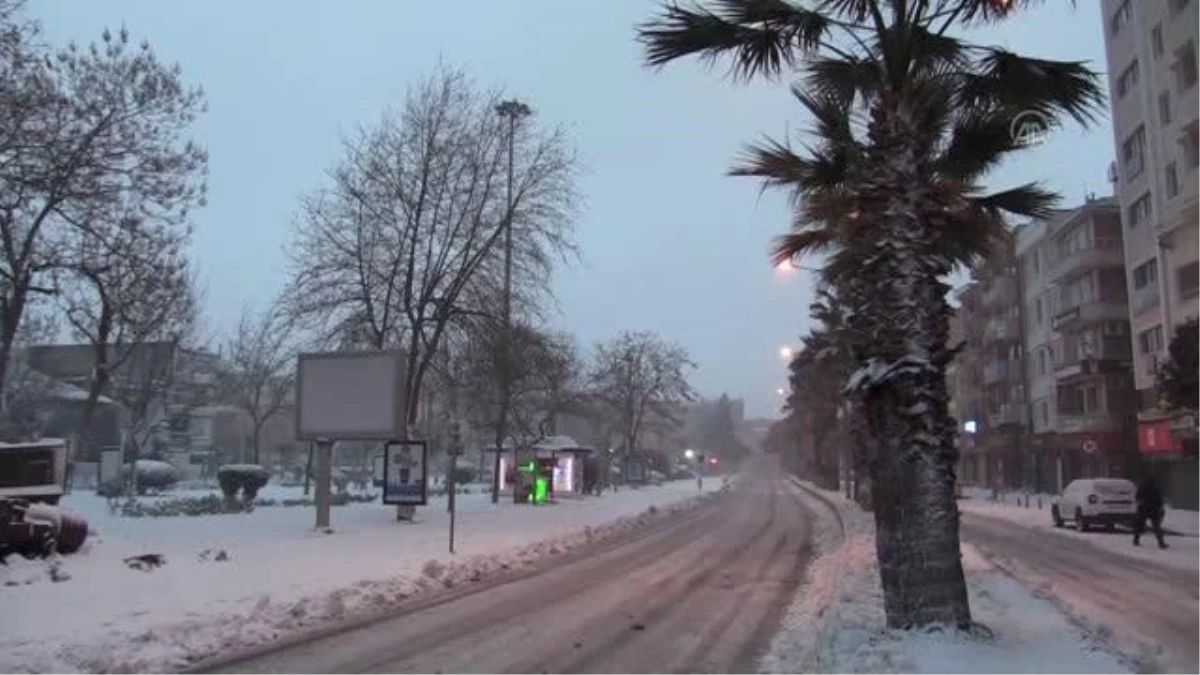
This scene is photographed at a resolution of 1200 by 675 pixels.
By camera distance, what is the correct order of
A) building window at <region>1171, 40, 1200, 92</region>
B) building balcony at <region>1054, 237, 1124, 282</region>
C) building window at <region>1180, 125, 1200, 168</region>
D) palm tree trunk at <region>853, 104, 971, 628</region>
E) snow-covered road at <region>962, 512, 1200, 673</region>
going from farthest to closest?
building balcony at <region>1054, 237, 1124, 282</region>, building window at <region>1171, 40, 1200, 92</region>, building window at <region>1180, 125, 1200, 168</region>, snow-covered road at <region>962, 512, 1200, 673</region>, palm tree trunk at <region>853, 104, 971, 628</region>

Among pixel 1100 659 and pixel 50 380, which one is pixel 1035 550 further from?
pixel 50 380

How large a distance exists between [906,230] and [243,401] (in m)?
60.0

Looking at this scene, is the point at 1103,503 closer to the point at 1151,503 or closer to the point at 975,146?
the point at 1151,503

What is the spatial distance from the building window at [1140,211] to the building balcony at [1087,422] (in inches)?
528

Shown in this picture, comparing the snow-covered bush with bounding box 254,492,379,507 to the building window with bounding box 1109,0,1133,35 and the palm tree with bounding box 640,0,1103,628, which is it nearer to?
the palm tree with bounding box 640,0,1103,628

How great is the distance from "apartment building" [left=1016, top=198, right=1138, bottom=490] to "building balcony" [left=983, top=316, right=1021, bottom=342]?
28.6 feet

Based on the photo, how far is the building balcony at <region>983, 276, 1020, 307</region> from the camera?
271 feet

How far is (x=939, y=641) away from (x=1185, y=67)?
40.5m

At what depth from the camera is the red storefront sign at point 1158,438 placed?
48.0m

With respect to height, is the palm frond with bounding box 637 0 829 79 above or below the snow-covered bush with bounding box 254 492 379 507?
above

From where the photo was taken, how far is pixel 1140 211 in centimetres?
5153

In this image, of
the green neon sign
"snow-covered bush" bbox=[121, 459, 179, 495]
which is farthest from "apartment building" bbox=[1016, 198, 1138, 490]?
"snow-covered bush" bbox=[121, 459, 179, 495]

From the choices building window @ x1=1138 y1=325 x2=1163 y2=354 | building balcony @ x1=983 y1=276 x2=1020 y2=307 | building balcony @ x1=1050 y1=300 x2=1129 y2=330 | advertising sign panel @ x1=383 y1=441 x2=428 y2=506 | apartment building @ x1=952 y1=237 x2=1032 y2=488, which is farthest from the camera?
apartment building @ x1=952 y1=237 x2=1032 y2=488

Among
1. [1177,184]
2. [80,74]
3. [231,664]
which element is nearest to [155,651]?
[231,664]
